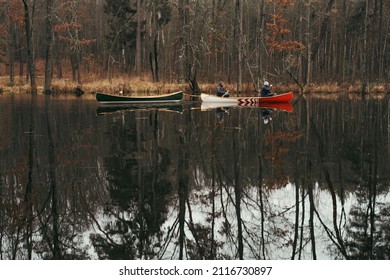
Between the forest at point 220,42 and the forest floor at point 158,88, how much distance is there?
26 cm

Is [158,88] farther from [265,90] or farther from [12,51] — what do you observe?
[12,51]

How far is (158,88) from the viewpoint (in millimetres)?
39969

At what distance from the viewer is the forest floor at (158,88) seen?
39725 mm

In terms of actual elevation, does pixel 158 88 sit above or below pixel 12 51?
below

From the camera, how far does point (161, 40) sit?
6112 centimetres

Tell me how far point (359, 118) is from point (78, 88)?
25768 millimetres

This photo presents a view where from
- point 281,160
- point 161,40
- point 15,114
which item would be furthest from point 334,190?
point 161,40

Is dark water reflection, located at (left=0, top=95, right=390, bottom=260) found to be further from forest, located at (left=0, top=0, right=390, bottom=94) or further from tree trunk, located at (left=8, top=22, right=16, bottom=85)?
tree trunk, located at (left=8, top=22, right=16, bottom=85)

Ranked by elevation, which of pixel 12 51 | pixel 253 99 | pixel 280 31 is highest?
pixel 280 31

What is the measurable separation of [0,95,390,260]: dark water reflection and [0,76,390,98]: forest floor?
70.8 feet

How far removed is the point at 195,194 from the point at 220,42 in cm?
4722

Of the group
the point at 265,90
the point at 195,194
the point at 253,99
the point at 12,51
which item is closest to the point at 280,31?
the point at 265,90

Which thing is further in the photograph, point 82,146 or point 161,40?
point 161,40
